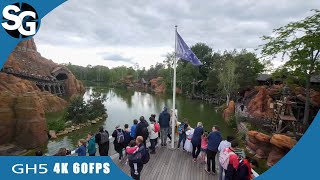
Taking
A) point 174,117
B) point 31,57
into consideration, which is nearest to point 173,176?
point 174,117

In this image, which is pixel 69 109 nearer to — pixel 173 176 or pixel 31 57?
pixel 173 176

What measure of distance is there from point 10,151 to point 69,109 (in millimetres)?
8965

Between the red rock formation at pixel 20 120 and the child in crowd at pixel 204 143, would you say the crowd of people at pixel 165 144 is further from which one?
the red rock formation at pixel 20 120

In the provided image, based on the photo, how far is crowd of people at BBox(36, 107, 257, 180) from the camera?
5.81 m

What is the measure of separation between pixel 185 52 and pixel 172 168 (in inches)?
159

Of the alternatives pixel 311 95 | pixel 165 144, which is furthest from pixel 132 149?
pixel 311 95

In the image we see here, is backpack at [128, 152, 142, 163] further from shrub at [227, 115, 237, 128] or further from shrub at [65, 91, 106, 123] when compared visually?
shrub at [227, 115, 237, 128]

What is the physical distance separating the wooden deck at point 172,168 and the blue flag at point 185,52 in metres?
3.33

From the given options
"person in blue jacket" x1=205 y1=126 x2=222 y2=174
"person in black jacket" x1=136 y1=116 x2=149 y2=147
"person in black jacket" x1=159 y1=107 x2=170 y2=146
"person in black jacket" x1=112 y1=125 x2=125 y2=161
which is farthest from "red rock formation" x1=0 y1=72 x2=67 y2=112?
"person in blue jacket" x1=205 y1=126 x2=222 y2=174

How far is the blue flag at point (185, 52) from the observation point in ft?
31.1

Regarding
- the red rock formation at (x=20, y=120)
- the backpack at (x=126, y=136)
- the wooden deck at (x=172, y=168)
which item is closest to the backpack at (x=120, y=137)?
the backpack at (x=126, y=136)

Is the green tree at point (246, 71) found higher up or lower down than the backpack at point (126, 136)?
higher up

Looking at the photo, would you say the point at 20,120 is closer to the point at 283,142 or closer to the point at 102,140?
the point at 102,140

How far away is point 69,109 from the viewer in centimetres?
2341
